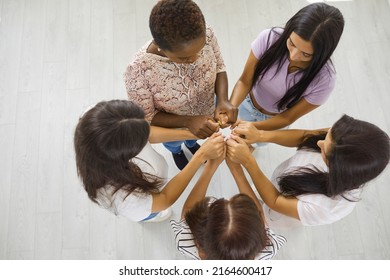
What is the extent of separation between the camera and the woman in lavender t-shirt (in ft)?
4.33

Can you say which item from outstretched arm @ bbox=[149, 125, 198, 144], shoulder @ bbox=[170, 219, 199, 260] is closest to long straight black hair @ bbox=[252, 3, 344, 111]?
outstretched arm @ bbox=[149, 125, 198, 144]

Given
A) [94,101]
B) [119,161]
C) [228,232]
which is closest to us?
[228,232]

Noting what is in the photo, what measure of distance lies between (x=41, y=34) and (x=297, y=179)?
97.5 inches

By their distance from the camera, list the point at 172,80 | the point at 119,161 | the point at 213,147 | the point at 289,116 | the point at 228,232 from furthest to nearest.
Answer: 1. the point at 289,116
2. the point at 213,147
3. the point at 172,80
4. the point at 119,161
5. the point at 228,232

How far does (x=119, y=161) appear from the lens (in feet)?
4.05

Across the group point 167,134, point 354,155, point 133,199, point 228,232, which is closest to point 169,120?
point 167,134

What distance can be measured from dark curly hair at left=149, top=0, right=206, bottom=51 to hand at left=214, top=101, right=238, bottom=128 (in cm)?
55

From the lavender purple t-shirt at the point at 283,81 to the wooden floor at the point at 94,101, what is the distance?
0.88 meters

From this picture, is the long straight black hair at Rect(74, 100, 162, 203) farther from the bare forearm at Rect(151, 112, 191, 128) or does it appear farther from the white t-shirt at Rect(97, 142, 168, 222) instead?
the bare forearm at Rect(151, 112, 191, 128)

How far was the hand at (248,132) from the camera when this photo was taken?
1645 millimetres

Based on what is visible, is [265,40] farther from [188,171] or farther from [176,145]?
[176,145]

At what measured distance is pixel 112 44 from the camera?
9.18 feet

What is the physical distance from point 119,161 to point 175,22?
53 centimetres
